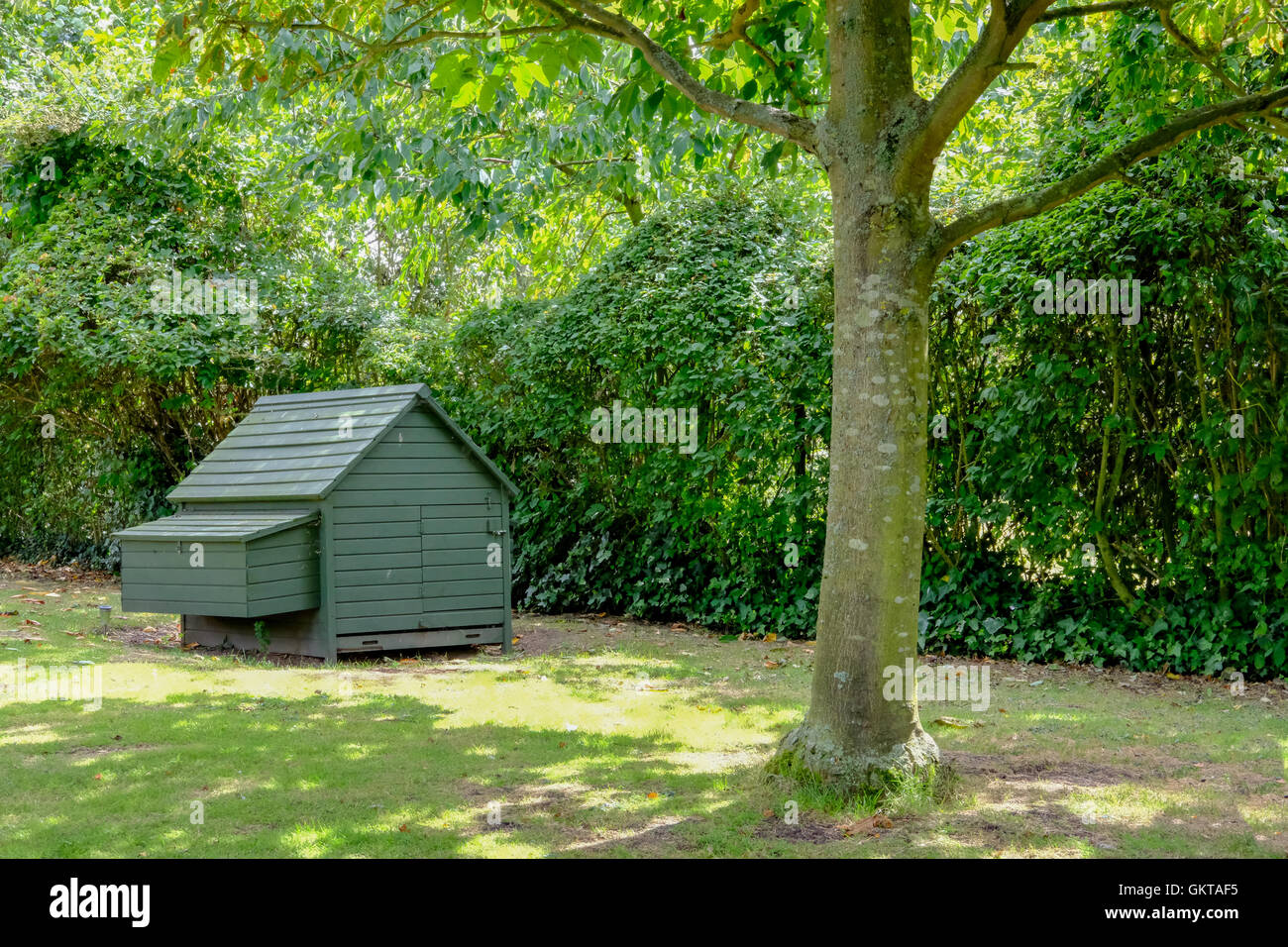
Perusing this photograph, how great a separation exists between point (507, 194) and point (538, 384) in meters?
2.09

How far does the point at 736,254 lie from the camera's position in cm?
1162

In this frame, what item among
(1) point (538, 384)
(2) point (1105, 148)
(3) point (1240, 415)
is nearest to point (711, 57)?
(2) point (1105, 148)

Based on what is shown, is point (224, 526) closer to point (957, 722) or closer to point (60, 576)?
point (957, 722)

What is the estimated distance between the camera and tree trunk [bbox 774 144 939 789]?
16.9 feet

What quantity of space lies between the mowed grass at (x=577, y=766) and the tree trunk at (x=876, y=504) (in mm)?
277

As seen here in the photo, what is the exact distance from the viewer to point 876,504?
5148 mm

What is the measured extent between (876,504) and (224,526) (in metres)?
6.03

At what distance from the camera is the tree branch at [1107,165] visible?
526 cm

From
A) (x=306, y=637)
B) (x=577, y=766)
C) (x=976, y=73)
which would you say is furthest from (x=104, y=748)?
(x=976, y=73)

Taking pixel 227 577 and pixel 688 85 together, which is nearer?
pixel 688 85

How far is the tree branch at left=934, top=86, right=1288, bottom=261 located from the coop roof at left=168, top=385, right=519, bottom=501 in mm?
5229
